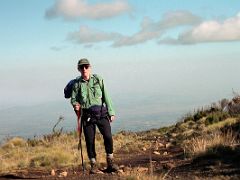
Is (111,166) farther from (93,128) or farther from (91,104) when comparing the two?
(91,104)

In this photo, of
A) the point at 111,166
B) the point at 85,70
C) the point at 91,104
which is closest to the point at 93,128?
the point at 91,104

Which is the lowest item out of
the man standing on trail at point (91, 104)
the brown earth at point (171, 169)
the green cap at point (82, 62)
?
the brown earth at point (171, 169)

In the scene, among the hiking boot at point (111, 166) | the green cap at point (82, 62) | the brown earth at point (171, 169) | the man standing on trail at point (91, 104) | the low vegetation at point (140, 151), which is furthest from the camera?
the low vegetation at point (140, 151)

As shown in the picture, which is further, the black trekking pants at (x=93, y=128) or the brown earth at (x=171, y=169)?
the black trekking pants at (x=93, y=128)

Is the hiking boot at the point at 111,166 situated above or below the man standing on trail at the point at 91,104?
below

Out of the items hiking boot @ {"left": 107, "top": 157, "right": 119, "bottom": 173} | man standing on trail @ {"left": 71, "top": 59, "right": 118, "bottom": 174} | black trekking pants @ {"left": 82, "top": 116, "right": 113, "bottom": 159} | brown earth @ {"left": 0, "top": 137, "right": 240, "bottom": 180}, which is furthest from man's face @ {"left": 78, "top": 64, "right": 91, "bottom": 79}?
brown earth @ {"left": 0, "top": 137, "right": 240, "bottom": 180}

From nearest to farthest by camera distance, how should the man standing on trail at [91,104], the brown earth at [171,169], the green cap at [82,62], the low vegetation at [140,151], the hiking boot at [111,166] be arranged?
1. the brown earth at [171,169]
2. the green cap at [82,62]
3. the man standing on trail at [91,104]
4. the hiking boot at [111,166]
5. the low vegetation at [140,151]

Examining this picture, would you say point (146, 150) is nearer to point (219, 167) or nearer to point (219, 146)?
point (219, 146)

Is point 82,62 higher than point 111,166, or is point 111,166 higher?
point 82,62

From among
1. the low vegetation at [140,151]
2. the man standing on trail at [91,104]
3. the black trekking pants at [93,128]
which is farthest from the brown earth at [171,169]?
the man standing on trail at [91,104]

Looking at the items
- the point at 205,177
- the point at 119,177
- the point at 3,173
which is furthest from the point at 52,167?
the point at 205,177

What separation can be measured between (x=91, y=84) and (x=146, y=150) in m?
6.95

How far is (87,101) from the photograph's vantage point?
12.2m

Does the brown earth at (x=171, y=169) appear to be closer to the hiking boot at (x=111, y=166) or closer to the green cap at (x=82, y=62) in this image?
the hiking boot at (x=111, y=166)
